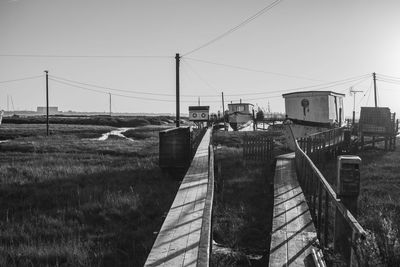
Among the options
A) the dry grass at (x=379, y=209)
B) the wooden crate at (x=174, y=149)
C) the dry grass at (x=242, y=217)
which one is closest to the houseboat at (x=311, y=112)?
the dry grass at (x=379, y=209)

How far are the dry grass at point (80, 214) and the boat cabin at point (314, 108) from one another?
1276 centimetres

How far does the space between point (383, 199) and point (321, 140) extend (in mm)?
6146

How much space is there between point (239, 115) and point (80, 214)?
44910 millimetres

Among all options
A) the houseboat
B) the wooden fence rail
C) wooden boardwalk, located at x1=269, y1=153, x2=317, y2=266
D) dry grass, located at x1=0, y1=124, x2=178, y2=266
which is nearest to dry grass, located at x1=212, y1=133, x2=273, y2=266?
wooden boardwalk, located at x1=269, y1=153, x2=317, y2=266

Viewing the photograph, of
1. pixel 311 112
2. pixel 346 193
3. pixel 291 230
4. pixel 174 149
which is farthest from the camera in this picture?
pixel 311 112

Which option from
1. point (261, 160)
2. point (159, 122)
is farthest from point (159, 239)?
point (159, 122)

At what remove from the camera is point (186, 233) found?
646cm

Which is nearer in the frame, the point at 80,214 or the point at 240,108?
the point at 80,214

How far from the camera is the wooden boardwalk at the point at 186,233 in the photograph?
4.41m

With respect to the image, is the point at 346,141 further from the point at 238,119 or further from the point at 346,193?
the point at 238,119

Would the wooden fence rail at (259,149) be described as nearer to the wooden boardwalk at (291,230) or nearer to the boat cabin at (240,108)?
the wooden boardwalk at (291,230)

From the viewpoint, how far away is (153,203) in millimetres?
10117

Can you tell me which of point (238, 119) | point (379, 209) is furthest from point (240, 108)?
point (379, 209)

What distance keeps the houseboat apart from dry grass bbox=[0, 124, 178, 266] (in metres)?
12.6
